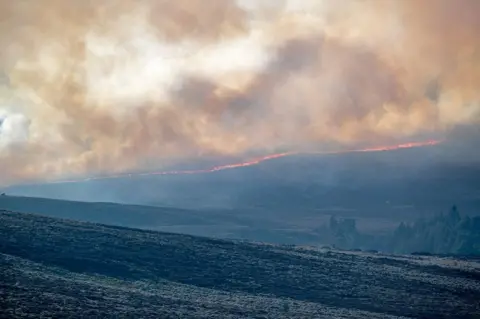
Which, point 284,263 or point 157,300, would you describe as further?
point 284,263

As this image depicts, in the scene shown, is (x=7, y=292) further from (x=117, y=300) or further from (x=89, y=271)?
(x=89, y=271)

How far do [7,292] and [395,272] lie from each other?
48.3m

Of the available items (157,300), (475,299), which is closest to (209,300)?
(157,300)

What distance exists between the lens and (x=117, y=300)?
46.0m

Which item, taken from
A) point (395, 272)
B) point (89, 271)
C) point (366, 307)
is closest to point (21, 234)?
point (89, 271)

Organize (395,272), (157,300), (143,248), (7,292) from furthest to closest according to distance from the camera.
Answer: (395,272)
(143,248)
(157,300)
(7,292)

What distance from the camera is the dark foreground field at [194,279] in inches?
1788

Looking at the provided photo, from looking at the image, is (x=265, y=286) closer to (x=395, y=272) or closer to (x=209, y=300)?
(x=209, y=300)

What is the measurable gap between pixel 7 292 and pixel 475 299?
4579 cm

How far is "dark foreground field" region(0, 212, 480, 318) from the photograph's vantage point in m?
45.4

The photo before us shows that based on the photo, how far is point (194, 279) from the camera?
6353 centimetres

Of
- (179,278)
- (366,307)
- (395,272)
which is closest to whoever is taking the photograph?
(366,307)

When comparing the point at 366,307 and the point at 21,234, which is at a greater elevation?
the point at 21,234

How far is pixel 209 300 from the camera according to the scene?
53.0m
